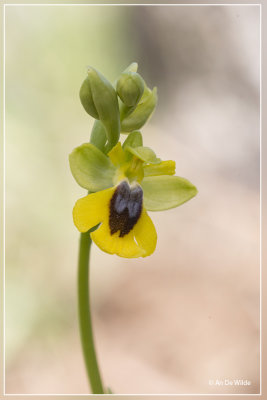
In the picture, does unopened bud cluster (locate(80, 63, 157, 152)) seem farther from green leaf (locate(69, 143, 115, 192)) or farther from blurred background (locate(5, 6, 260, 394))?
blurred background (locate(5, 6, 260, 394))

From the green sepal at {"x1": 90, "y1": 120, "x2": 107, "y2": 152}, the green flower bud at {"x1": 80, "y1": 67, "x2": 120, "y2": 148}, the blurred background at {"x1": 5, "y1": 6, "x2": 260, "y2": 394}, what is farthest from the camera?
the blurred background at {"x1": 5, "y1": 6, "x2": 260, "y2": 394}

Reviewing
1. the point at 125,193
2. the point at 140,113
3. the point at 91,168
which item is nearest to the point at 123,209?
the point at 125,193

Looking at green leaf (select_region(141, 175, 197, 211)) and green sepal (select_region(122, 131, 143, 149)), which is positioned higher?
green sepal (select_region(122, 131, 143, 149))

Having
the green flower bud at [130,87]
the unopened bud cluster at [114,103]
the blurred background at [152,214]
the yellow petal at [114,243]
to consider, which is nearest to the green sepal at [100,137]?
the unopened bud cluster at [114,103]

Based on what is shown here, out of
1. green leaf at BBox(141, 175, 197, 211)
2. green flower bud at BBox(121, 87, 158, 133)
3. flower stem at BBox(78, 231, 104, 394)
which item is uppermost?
green flower bud at BBox(121, 87, 158, 133)

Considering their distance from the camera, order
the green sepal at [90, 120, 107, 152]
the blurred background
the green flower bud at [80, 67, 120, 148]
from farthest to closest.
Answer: the blurred background → the green sepal at [90, 120, 107, 152] → the green flower bud at [80, 67, 120, 148]

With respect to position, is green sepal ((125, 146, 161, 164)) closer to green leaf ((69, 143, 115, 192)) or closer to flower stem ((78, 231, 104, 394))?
green leaf ((69, 143, 115, 192))

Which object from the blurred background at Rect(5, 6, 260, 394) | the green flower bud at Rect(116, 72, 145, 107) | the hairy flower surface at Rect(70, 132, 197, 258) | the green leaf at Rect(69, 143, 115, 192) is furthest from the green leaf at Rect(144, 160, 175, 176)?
the blurred background at Rect(5, 6, 260, 394)

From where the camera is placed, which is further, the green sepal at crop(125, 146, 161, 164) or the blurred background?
the blurred background

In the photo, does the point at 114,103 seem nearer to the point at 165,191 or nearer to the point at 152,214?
the point at 165,191
